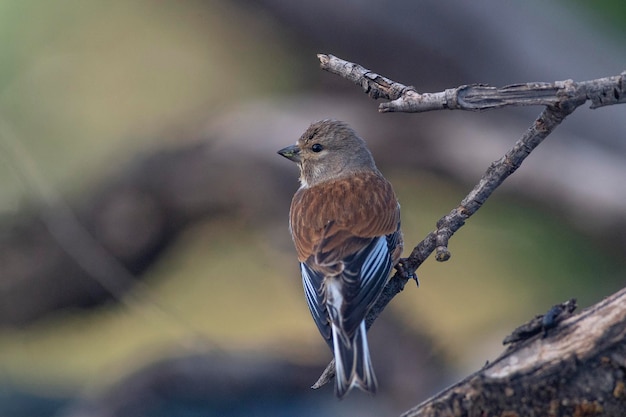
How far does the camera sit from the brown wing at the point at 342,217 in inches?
74.4

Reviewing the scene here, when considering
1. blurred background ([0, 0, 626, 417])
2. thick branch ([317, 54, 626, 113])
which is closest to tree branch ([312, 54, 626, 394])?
thick branch ([317, 54, 626, 113])

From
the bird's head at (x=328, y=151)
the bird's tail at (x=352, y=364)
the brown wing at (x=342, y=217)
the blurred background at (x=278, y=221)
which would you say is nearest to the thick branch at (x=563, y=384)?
the bird's tail at (x=352, y=364)

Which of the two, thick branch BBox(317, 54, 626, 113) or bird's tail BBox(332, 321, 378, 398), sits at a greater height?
thick branch BBox(317, 54, 626, 113)

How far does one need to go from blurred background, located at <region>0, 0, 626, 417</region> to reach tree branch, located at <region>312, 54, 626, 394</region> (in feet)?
5.93

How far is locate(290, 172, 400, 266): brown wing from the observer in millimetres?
1889

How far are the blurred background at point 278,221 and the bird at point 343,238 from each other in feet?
3.75

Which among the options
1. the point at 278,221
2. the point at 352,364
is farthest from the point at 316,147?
the point at 278,221

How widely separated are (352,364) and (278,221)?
2172mm

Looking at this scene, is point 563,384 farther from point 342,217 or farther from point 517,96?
point 342,217

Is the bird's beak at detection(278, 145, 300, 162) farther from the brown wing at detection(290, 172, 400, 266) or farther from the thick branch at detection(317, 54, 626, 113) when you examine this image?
the thick branch at detection(317, 54, 626, 113)

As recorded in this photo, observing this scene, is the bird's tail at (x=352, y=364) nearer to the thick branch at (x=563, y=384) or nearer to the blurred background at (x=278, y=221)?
the thick branch at (x=563, y=384)

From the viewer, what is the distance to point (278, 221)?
3.58 meters

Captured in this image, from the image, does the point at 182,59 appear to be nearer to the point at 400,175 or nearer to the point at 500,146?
the point at 400,175

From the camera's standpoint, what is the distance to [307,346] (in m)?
3.64
